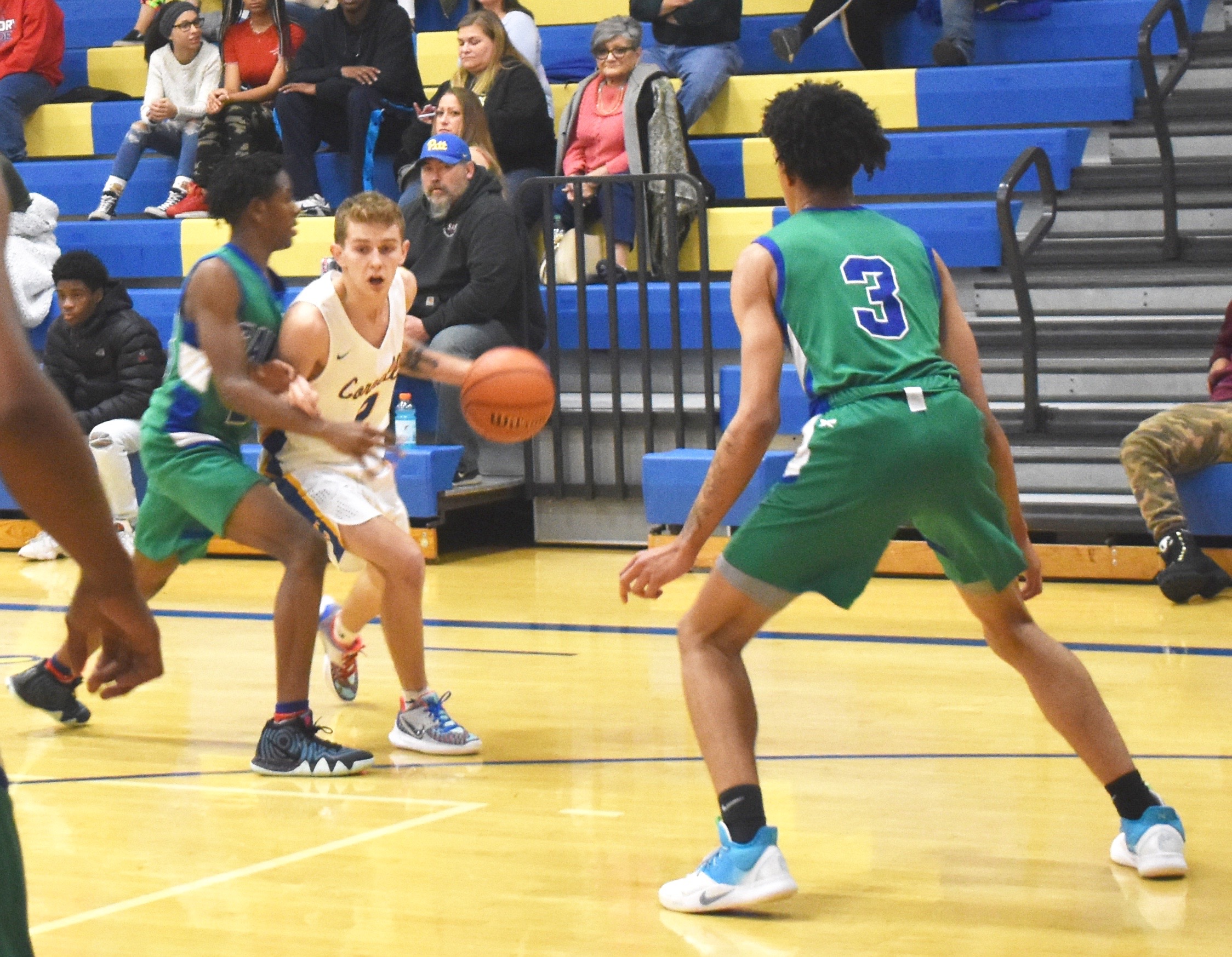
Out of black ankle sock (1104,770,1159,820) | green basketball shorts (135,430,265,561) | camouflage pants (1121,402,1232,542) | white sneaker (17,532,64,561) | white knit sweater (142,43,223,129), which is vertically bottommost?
white sneaker (17,532,64,561)

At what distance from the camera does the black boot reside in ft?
21.7

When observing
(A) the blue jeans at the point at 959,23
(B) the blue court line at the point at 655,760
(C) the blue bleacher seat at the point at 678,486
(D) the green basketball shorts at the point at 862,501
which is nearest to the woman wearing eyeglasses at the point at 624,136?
(C) the blue bleacher seat at the point at 678,486

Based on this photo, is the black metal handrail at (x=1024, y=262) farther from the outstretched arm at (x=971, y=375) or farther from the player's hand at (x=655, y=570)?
the player's hand at (x=655, y=570)

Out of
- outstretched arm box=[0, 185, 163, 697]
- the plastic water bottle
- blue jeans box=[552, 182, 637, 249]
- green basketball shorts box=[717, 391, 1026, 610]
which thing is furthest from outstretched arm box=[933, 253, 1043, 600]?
blue jeans box=[552, 182, 637, 249]

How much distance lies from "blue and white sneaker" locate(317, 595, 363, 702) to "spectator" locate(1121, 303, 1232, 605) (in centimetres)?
309

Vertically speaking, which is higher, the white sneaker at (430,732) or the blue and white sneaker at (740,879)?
the blue and white sneaker at (740,879)

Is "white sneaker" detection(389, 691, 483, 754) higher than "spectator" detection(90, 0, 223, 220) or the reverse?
the reverse

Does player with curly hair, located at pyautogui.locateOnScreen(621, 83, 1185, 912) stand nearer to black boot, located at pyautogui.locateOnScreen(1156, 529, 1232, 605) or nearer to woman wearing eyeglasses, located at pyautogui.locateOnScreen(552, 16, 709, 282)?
black boot, located at pyautogui.locateOnScreen(1156, 529, 1232, 605)

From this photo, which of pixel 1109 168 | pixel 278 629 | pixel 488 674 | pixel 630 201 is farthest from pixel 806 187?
pixel 1109 168

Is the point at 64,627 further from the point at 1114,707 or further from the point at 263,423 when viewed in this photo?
the point at 1114,707

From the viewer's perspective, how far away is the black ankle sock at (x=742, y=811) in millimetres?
3348

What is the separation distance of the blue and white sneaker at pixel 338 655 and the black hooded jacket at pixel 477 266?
300 centimetres

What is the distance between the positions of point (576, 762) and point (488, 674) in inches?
46.9

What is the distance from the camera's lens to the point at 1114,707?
5.09 metres
